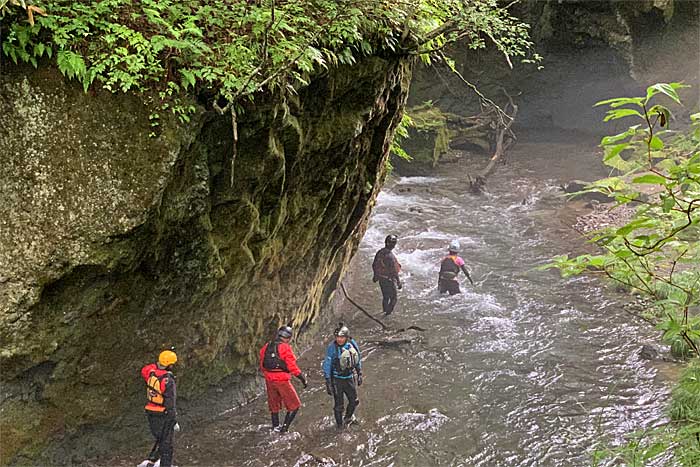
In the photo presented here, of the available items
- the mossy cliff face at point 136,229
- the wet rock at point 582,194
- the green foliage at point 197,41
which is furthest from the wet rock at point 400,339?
the wet rock at point 582,194

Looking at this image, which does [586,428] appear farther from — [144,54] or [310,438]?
[144,54]

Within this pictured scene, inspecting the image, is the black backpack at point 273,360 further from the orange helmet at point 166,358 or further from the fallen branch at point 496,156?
the fallen branch at point 496,156

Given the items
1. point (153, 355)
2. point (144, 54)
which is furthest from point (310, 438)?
point (144, 54)


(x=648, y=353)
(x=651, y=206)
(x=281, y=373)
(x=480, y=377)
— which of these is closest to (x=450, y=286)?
(x=480, y=377)

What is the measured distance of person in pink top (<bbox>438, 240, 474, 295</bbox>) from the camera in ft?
42.8

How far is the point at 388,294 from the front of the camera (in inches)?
492

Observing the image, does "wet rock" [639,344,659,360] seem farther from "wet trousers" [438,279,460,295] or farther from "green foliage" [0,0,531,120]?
"green foliage" [0,0,531,120]

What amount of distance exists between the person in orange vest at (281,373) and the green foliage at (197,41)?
12.3ft

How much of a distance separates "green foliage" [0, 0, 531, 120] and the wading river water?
366 centimetres

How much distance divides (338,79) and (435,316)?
693 cm

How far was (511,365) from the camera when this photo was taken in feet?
33.4

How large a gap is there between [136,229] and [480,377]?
6.77 m

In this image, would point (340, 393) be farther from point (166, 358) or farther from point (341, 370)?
point (166, 358)

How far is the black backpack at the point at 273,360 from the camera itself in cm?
793
